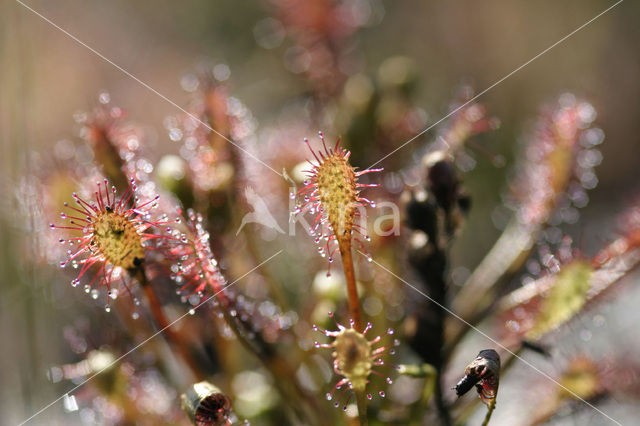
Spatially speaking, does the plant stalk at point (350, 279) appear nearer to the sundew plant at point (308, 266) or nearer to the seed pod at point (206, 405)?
the sundew plant at point (308, 266)

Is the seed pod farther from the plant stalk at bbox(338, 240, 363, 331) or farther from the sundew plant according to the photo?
the plant stalk at bbox(338, 240, 363, 331)

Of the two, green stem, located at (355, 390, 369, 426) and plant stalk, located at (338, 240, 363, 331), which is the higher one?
plant stalk, located at (338, 240, 363, 331)

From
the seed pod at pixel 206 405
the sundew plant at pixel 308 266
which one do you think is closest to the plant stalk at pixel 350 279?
the sundew plant at pixel 308 266

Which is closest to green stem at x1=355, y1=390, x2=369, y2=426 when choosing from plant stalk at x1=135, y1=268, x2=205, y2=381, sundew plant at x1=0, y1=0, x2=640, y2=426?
sundew plant at x1=0, y1=0, x2=640, y2=426

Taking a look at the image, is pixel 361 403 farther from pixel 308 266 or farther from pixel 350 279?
pixel 308 266

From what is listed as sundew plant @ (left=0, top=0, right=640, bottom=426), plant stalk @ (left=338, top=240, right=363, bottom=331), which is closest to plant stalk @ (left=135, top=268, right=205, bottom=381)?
sundew plant @ (left=0, top=0, right=640, bottom=426)

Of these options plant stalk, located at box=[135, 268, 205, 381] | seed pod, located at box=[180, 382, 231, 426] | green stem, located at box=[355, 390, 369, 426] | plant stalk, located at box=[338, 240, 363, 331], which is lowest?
green stem, located at box=[355, 390, 369, 426]

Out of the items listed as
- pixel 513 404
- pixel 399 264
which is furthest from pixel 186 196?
pixel 513 404

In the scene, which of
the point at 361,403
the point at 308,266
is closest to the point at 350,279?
the point at 361,403
